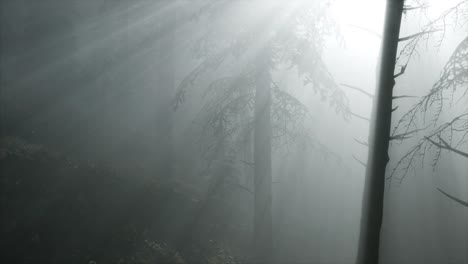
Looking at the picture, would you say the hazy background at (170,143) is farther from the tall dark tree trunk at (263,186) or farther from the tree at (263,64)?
Result: the tall dark tree trunk at (263,186)

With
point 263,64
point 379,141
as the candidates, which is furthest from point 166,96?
point 379,141

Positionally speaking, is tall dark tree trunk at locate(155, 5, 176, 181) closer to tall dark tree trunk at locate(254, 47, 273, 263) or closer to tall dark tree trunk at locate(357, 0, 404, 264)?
tall dark tree trunk at locate(254, 47, 273, 263)

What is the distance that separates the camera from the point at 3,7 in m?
16.4

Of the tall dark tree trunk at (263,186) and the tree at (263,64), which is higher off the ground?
the tree at (263,64)

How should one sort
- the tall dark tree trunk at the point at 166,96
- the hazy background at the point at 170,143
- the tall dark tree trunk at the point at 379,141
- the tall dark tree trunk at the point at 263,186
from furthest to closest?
the tall dark tree trunk at the point at 166,96
the tall dark tree trunk at the point at 263,186
the hazy background at the point at 170,143
the tall dark tree trunk at the point at 379,141

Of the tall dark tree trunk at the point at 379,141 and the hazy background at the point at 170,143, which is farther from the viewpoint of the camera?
the hazy background at the point at 170,143

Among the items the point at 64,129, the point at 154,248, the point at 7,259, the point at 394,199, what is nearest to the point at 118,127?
the point at 64,129

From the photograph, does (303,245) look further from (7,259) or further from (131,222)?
(7,259)

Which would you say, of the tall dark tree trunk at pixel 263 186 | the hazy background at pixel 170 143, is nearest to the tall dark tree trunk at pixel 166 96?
the hazy background at pixel 170 143

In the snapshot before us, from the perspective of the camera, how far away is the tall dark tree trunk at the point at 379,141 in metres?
5.53

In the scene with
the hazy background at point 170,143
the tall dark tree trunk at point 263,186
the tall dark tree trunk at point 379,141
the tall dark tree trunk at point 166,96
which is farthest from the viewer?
the tall dark tree trunk at point 166,96

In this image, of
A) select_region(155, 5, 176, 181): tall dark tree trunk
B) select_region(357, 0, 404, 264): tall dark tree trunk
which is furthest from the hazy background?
select_region(357, 0, 404, 264): tall dark tree trunk

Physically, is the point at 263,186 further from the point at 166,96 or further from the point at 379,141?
the point at 166,96

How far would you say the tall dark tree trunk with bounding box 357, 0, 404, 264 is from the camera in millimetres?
5527
